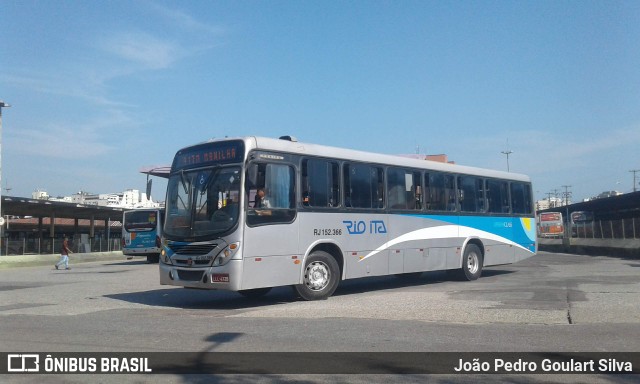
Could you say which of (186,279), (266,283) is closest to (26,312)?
(186,279)

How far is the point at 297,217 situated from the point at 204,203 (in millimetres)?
1914

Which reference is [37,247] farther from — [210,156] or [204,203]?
[204,203]

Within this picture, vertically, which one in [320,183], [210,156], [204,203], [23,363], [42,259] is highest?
[210,156]

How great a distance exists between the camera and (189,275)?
1180 cm

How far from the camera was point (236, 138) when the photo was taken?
38.9ft

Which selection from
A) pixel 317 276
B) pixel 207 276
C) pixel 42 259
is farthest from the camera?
pixel 42 259

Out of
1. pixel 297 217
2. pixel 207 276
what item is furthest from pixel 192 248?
pixel 297 217

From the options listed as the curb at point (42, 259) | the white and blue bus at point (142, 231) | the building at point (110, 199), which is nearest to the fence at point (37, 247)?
the curb at point (42, 259)

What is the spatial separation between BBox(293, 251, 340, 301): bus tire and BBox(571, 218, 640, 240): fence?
24287 millimetres

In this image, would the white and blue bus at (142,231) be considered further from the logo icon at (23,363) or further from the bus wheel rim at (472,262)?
the logo icon at (23,363)

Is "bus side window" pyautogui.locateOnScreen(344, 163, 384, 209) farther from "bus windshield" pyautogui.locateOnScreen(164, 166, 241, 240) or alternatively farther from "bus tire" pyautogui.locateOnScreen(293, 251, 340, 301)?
"bus windshield" pyautogui.locateOnScreen(164, 166, 241, 240)

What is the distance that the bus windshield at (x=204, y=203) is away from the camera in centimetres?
1147

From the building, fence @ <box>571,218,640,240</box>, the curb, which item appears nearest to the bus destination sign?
the curb

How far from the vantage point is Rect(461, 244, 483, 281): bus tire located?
1719 centimetres
